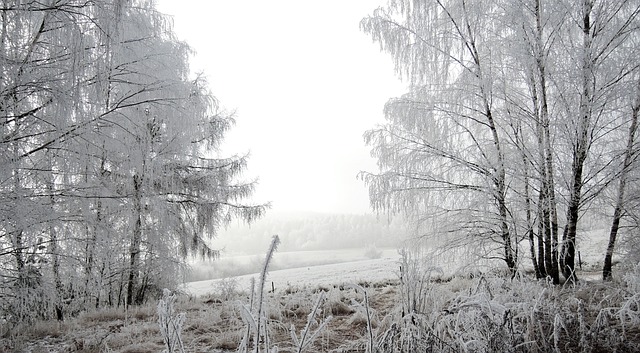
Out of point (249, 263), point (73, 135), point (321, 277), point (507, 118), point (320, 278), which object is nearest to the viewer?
point (73, 135)

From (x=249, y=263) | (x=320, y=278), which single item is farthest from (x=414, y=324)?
(x=249, y=263)

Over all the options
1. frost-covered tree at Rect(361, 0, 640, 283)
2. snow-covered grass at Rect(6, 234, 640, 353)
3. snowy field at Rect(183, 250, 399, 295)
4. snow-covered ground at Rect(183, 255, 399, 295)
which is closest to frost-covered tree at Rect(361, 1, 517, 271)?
frost-covered tree at Rect(361, 0, 640, 283)

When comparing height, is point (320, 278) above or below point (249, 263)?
above

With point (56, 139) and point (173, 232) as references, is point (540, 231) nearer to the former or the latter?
point (56, 139)

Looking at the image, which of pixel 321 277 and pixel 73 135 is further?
pixel 321 277

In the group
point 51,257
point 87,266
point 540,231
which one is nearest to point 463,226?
point 540,231

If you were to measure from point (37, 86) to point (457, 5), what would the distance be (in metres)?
5.72

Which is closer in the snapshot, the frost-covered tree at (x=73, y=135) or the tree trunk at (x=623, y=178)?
the frost-covered tree at (x=73, y=135)

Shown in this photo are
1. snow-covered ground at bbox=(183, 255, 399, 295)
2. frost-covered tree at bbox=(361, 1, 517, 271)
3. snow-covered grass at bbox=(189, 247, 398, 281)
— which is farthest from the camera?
snow-covered grass at bbox=(189, 247, 398, 281)

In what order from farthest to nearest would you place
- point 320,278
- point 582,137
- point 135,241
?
point 320,278 → point 135,241 → point 582,137

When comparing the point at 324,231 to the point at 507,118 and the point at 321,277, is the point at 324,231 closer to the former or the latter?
the point at 321,277

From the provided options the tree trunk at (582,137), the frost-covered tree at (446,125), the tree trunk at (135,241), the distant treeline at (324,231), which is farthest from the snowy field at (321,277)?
the distant treeline at (324,231)

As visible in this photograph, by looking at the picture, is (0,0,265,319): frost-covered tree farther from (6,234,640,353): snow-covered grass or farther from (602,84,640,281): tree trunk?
(602,84,640,281): tree trunk

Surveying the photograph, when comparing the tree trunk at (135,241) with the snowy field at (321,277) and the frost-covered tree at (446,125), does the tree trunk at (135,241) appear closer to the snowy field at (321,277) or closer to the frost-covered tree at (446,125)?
the snowy field at (321,277)
